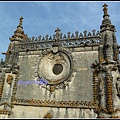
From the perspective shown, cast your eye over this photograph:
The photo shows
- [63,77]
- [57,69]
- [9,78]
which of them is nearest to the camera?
[63,77]

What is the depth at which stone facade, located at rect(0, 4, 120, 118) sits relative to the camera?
1297 centimetres

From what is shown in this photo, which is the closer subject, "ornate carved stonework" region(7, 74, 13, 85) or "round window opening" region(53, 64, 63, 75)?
"round window opening" region(53, 64, 63, 75)

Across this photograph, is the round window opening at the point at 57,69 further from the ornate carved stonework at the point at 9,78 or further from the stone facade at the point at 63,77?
the ornate carved stonework at the point at 9,78

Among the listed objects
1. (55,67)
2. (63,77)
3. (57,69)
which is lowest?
(63,77)

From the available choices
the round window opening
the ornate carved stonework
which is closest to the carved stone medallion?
the round window opening

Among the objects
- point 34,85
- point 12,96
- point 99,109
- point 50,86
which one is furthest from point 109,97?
point 12,96

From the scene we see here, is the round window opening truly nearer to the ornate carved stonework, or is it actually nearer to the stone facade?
the stone facade

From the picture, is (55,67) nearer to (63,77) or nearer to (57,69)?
(57,69)

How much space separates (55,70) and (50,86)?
159 centimetres

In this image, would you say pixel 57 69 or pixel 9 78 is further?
pixel 9 78

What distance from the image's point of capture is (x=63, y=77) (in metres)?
14.6

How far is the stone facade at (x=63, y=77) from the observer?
13.0 m

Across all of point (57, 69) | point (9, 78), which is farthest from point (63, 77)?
point (9, 78)

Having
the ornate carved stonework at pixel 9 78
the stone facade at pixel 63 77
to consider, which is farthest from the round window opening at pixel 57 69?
the ornate carved stonework at pixel 9 78
